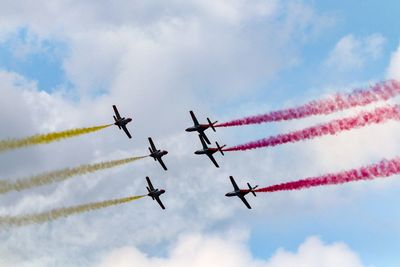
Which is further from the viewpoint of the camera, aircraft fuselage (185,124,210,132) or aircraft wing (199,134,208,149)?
aircraft wing (199,134,208,149)

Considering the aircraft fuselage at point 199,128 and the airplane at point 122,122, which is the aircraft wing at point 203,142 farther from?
the airplane at point 122,122

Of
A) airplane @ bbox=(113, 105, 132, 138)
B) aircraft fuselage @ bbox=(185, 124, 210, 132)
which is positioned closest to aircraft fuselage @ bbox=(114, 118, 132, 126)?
airplane @ bbox=(113, 105, 132, 138)

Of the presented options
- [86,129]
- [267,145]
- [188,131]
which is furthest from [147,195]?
[267,145]

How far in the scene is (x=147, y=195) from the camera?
156 metres

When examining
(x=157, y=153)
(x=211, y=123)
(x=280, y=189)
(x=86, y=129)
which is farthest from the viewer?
(x=157, y=153)

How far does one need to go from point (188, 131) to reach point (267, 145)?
2564 centimetres

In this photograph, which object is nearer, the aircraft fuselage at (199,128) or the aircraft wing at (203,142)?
the aircraft fuselage at (199,128)

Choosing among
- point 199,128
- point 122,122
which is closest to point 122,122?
point 122,122

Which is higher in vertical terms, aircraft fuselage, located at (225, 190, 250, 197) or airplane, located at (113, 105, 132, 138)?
airplane, located at (113, 105, 132, 138)

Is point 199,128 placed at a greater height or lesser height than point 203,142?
greater

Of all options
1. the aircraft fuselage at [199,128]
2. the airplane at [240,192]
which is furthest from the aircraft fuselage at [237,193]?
the aircraft fuselage at [199,128]

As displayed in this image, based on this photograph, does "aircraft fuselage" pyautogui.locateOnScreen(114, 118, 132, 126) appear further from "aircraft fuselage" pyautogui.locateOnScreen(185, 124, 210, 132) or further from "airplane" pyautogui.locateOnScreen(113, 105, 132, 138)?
"aircraft fuselage" pyautogui.locateOnScreen(185, 124, 210, 132)

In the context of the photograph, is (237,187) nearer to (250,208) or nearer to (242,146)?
(250,208)

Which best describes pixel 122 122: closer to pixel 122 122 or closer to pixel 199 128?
pixel 122 122
